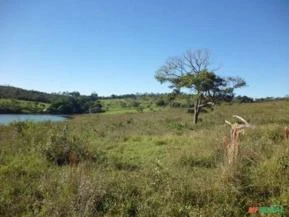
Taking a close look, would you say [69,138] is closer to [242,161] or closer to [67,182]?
[67,182]

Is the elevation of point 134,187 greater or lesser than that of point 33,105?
lesser

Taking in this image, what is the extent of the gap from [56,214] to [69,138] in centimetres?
521

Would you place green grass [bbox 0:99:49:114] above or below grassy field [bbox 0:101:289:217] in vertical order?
above

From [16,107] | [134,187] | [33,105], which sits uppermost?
[33,105]

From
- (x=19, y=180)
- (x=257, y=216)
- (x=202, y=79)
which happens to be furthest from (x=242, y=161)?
(x=202, y=79)

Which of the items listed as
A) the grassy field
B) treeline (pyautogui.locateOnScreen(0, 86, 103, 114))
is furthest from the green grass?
the grassy field

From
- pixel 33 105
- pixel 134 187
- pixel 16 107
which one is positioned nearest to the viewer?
pixel 134 187

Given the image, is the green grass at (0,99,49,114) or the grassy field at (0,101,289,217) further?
the green grass at (0,99,49,114)

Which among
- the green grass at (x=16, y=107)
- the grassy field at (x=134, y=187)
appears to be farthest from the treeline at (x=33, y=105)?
the grassy field at (x=134, y=187)

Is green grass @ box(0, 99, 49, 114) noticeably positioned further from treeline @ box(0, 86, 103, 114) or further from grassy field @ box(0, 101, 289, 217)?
grassy field @ box(0, 101, 289, 217)

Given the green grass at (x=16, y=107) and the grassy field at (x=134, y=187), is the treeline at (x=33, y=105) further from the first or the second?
the grassy field at (x=134, y=187)

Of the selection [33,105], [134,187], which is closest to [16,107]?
[33,105]

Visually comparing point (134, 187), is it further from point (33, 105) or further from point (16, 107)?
point (33, 105)

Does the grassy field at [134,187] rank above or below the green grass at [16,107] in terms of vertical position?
below
